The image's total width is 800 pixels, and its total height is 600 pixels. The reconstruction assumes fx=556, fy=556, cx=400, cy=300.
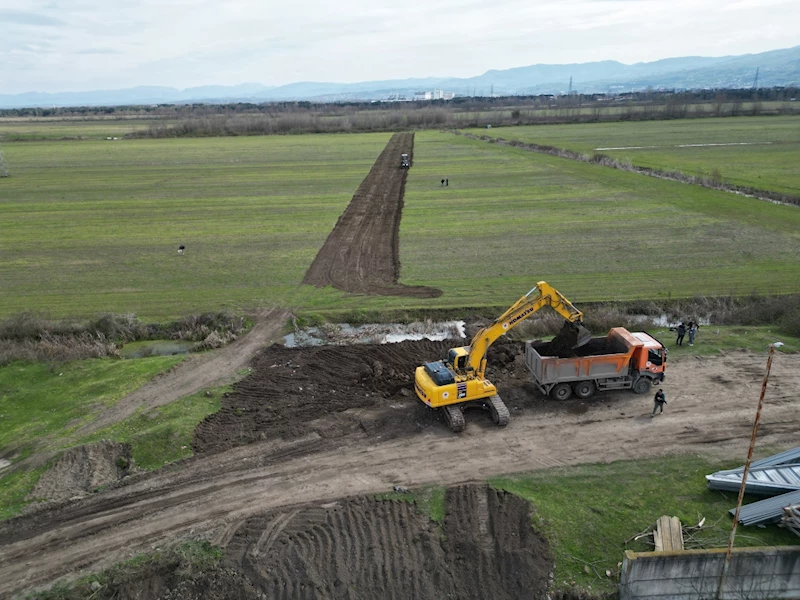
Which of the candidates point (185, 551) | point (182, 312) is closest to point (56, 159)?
point (182, 312)

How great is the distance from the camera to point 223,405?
2214cm

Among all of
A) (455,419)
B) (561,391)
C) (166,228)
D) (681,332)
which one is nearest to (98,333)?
(455,419)

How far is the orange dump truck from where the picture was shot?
850 inches

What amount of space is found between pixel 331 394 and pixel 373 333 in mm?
6690

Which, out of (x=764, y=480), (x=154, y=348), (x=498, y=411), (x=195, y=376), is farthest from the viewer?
(x=154, y=348)

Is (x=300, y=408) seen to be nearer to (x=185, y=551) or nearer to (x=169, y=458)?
(x=169, y=458)

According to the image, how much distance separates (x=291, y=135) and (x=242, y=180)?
69.6 m

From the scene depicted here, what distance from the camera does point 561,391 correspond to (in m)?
22.0

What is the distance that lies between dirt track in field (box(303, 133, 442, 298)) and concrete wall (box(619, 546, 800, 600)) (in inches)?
839

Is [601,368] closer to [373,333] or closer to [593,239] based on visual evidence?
[373,333]

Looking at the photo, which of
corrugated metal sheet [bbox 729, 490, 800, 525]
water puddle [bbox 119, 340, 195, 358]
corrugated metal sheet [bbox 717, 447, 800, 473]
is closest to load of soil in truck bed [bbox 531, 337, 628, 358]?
corrugated metal sheet [bbox 717, 447, 800, 473]

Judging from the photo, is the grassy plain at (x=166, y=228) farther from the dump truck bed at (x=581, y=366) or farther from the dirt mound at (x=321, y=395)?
the dump truck bed at (x=581, y=366)

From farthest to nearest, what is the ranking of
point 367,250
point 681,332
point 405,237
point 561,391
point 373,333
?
point 405,237, point 367,250, point 373,333, point 681,332, point 561,391

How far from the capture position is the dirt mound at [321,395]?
2044 cm
